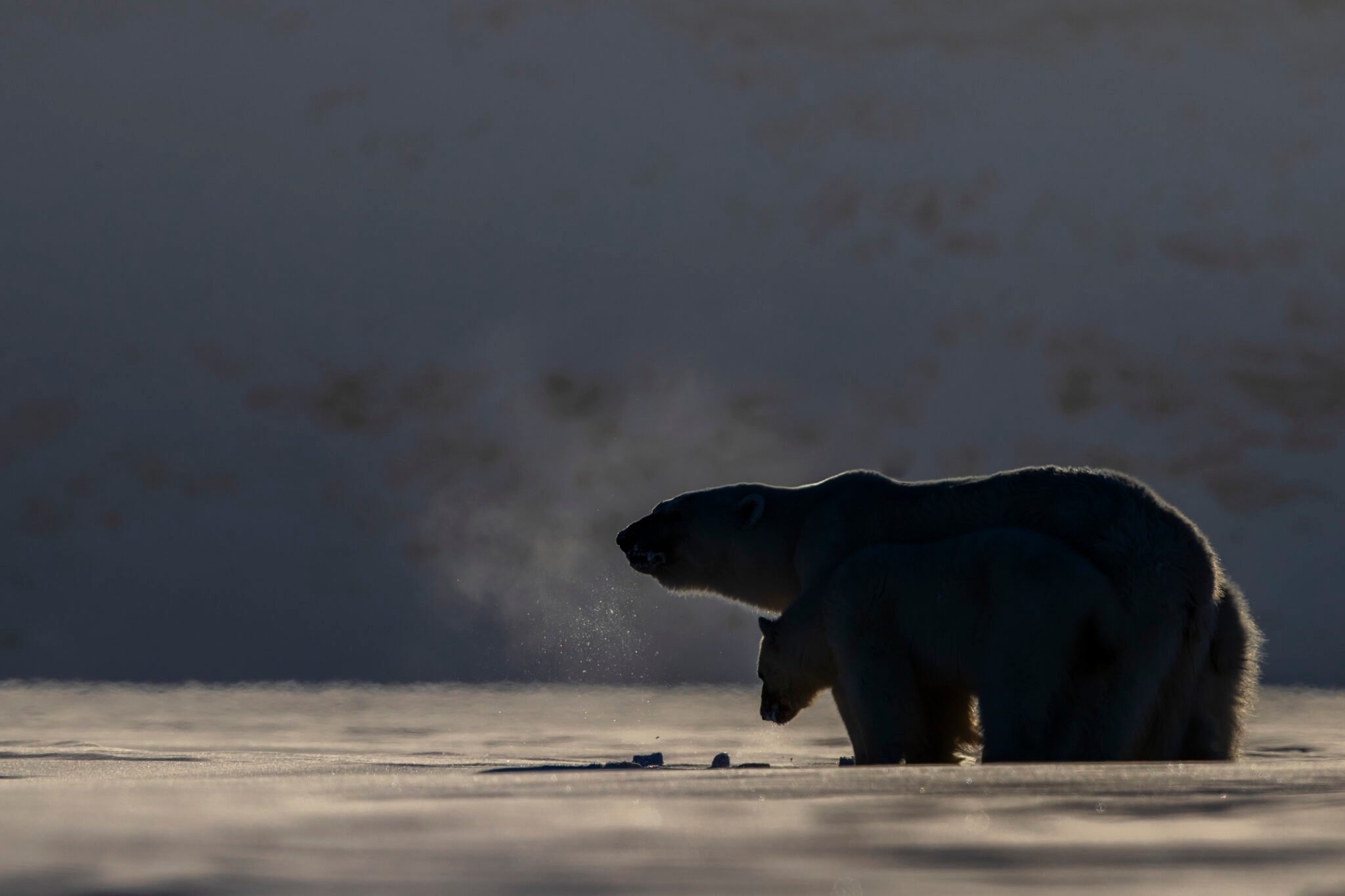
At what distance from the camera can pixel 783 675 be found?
38.8ft

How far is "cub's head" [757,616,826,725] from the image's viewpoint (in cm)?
1163

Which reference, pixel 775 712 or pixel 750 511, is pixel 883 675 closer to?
pixel 775 712

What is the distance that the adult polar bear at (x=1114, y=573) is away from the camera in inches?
395

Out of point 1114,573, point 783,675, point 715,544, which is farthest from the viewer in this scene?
point 715,544

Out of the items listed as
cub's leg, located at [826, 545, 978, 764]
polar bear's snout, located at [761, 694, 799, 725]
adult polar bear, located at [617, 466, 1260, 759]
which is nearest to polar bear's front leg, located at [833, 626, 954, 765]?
cub's leg, located at [826, 545, 978, 764]

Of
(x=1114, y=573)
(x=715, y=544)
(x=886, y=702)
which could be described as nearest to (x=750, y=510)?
(x=715, y=544)

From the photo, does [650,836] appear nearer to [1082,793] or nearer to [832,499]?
[1082,793]

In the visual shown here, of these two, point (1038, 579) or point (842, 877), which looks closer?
point (842, 877)

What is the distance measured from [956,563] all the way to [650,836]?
6.63 meters

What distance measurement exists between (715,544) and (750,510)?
53 centimetres

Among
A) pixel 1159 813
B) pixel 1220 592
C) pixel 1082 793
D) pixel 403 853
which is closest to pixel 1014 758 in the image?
pixel 1220 592

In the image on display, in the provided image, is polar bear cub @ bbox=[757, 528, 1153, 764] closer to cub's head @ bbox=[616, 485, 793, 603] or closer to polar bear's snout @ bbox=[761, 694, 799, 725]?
polar bear's snout @ bbox=[761, 694, 799, 725]

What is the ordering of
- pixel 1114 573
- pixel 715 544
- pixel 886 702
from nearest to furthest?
pixel 1114 573, pixel 886 702, pixel 715 544

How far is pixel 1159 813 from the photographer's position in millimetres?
4406
